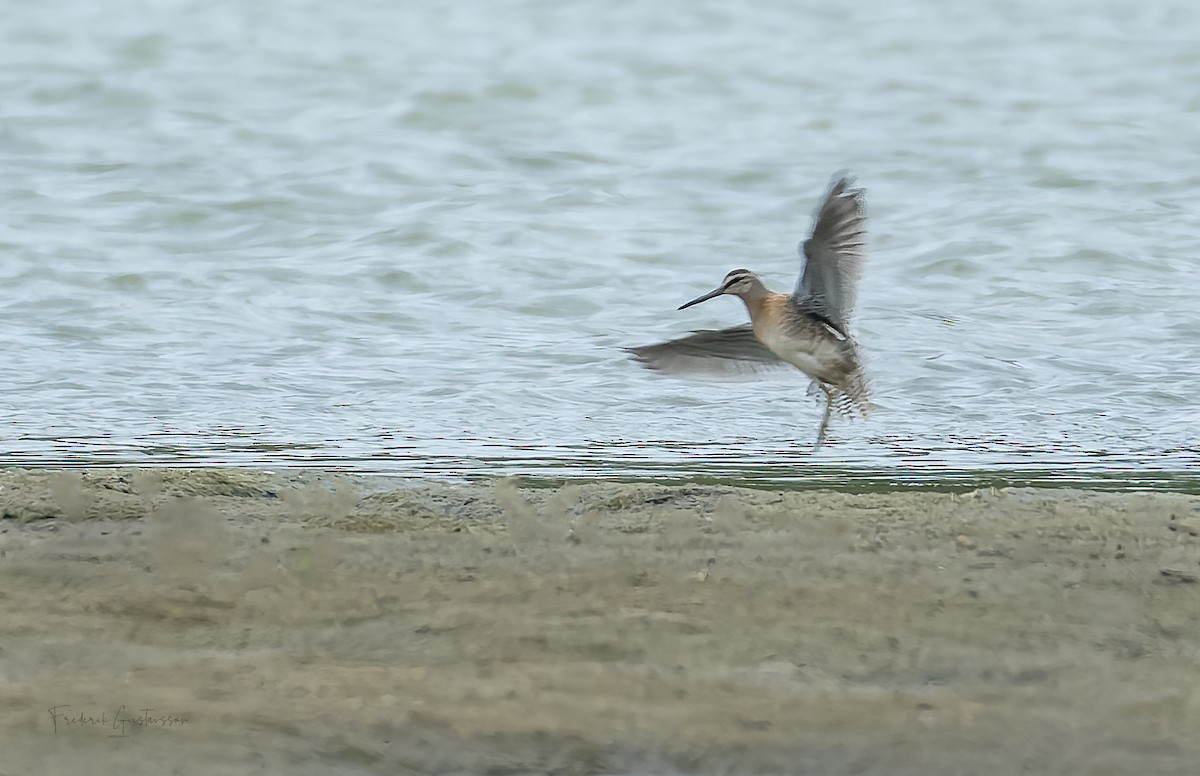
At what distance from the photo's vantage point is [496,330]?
7.60 meters

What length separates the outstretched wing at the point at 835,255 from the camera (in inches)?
199

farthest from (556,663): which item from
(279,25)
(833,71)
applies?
(279,25)

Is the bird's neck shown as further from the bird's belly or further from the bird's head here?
the bird's belly

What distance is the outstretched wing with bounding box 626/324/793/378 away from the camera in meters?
5.40

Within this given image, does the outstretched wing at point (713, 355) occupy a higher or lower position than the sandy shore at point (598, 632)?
lower

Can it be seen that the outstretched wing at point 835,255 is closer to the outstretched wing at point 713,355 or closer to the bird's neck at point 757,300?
the bird's neck at point 757,300

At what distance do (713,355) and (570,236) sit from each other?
157 inches

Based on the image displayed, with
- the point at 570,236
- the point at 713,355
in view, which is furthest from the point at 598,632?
the point at 570,236

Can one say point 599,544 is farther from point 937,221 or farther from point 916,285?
point 937,221

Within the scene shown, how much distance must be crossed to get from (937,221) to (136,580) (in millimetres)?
6892
